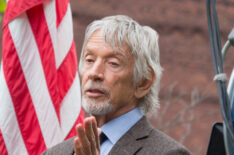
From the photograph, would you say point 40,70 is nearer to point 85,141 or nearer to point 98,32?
point 98,32

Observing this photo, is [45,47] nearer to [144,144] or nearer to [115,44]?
[115,44]

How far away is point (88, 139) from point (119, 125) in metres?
0.59

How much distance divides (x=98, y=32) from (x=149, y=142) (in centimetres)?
60

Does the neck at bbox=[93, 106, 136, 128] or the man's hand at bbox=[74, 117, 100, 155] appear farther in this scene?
the neck at bbox=[93, 106, 136, 128]

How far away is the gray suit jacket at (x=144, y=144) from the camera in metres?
2.36

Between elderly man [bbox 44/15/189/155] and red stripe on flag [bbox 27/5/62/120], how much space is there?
3.54 ft

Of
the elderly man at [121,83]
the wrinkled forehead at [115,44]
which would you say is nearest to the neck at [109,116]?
the elderly man at [121,83]

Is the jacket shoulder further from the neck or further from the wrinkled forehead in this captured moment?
the wrinkled forehead

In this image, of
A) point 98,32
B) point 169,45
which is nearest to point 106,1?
point 169,45

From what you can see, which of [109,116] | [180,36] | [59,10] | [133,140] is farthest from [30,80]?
[180,36]

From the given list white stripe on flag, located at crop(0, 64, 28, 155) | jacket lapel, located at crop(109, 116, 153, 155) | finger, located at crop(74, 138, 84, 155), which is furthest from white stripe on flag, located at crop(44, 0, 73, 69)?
finger, located at crop(74, 138, 84, 155)

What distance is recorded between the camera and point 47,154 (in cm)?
267

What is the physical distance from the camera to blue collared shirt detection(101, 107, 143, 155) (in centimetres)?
248

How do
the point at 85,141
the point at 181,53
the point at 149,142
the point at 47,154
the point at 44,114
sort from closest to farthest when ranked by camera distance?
the point at 85,141 < the point at 149,142 < the point at 47,154 < the point at 44,114 < the point at 181,53
